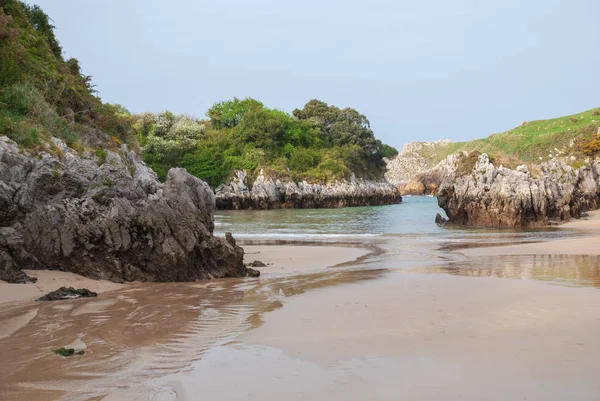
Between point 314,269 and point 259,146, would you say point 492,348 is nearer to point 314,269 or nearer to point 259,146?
point 314,269

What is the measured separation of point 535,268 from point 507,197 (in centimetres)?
1692

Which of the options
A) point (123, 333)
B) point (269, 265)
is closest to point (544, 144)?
point (269, 265)

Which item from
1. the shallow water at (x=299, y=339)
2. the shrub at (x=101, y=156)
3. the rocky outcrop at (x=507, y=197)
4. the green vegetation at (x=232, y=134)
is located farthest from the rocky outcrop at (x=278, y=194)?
the shallow water at (x=299, y=339)

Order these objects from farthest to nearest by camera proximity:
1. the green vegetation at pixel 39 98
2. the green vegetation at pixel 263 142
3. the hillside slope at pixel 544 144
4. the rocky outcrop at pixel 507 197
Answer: the green vegetation at pixel 263 142 → the hillside slope at pixel 544 144 → the rocky outcrop at pixel 507 197 → the green vegetation at pixel 39 98

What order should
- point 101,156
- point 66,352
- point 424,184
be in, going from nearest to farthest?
point 66,352, point 101,156, point 424,184

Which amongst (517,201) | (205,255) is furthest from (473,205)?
(205,255)

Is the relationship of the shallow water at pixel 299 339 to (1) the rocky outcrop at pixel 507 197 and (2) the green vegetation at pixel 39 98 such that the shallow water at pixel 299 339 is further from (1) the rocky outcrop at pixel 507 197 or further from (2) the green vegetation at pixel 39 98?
(1) the rocky outcrop at pixel 507 197

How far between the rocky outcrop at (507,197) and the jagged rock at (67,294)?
23.9 meters

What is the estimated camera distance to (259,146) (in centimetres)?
6781

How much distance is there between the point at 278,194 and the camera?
5931 cm

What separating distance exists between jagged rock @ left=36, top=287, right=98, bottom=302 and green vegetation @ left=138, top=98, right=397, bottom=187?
5312cm

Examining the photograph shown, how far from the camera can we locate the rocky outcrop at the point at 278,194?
192ft

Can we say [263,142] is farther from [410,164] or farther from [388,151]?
[410,164]

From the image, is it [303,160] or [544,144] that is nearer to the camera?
[303,160]
